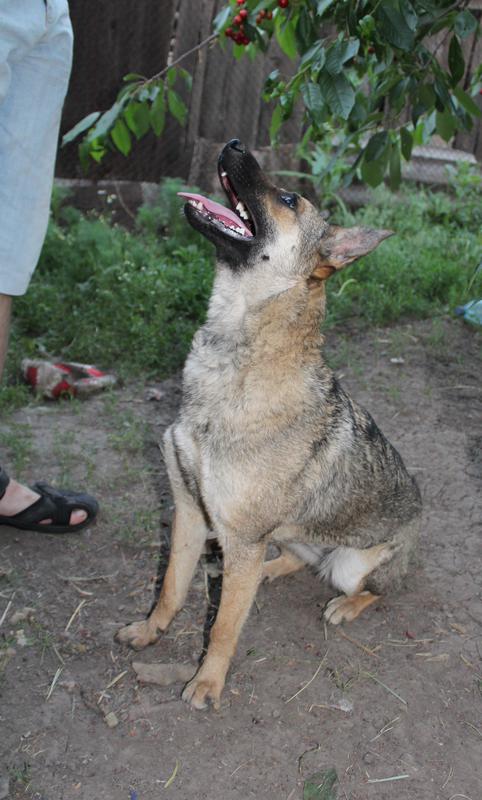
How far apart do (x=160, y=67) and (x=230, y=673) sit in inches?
209

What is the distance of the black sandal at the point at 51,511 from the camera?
11.9 feet

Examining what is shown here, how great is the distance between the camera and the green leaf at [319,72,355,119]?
261cm

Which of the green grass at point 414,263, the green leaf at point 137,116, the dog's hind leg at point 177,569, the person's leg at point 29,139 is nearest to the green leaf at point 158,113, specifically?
the green leaf at point 137,116

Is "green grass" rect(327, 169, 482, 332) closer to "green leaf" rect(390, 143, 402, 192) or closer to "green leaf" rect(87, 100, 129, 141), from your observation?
"green leaf" rect(390, 143, 402, 192)

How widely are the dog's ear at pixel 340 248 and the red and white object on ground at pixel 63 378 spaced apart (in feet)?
8.18

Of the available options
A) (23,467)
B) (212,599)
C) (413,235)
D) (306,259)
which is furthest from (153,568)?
(413,235)

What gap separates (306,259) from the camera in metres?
2.85

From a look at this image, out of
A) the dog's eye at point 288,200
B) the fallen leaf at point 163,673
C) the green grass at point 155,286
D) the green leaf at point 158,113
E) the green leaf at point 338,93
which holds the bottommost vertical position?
the fallen leaf at point 163,673

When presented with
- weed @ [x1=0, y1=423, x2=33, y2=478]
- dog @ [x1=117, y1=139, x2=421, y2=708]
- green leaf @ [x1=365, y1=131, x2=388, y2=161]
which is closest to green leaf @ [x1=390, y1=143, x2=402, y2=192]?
green leaf @ [x1=365, y1=131, x2=388, y2=161]

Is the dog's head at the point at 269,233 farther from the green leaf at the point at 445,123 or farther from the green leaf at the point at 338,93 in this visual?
the green leaf at the point at 445,123

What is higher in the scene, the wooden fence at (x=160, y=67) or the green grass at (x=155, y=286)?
the wooden fence at (x=160, y=67)

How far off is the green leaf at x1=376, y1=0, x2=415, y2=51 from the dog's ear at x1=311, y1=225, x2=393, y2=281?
598mm

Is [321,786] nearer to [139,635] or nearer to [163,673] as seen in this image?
[163,673]

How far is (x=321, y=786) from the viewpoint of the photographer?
102 inches
